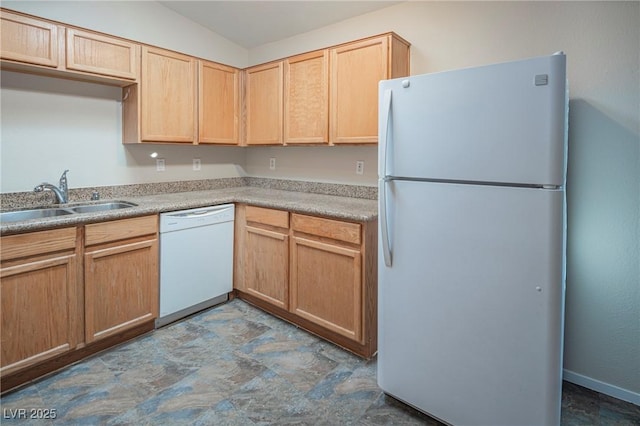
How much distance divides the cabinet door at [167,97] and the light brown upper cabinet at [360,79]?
1207 mm

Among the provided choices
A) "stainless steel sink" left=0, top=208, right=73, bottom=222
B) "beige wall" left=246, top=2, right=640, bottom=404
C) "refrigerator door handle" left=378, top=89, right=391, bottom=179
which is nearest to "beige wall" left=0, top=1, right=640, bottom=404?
"beige wall" left=246, top=2, right=640, bottom=404

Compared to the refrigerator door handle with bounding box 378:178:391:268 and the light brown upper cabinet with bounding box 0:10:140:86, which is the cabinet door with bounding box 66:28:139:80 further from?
the refrigerator door handle with bounding box 378:178:391:268

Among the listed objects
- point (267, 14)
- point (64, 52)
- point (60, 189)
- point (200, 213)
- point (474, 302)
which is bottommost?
point (474, 302)

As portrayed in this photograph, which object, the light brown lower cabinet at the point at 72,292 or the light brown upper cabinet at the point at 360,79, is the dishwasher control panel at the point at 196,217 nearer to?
the light brown lower cabinet at the point at 72,292

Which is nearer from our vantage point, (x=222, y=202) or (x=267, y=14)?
(x=222, y=202)

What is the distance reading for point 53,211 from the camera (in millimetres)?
2469

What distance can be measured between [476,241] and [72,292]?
7.20ft

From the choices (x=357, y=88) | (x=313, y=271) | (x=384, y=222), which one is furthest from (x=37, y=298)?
(x=357, y=88)

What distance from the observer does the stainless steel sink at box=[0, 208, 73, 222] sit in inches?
91.1

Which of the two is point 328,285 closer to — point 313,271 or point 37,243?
point 313,271

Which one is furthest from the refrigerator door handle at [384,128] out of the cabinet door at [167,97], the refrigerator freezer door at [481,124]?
the cabinet door at [167,97]

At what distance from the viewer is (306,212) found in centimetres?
259

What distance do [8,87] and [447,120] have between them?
8.65 ft

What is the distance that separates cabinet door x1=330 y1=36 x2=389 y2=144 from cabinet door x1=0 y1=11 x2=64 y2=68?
1.78 meters
